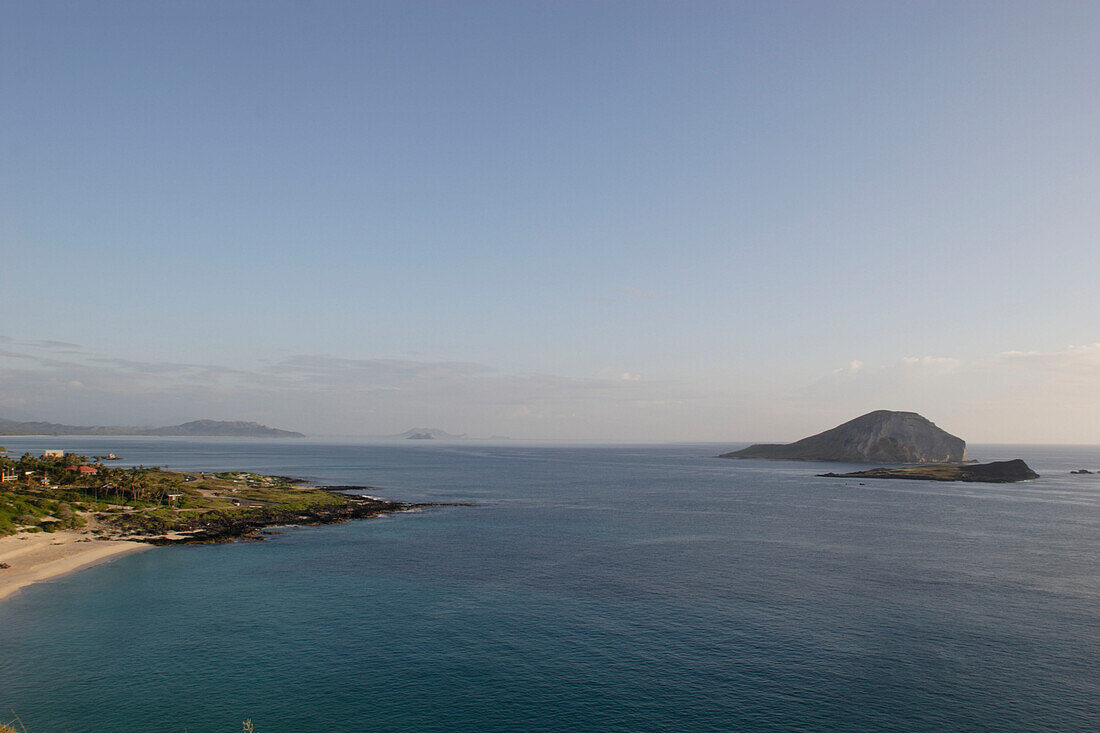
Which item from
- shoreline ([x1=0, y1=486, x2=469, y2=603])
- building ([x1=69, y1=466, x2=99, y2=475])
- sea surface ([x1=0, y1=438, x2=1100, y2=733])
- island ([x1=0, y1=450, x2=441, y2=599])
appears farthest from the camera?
building ([x1=69, y1=466, x2=99, y2=475])

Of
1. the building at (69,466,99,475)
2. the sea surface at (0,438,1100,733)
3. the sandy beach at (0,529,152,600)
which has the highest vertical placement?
the building at (69,466,99,475)

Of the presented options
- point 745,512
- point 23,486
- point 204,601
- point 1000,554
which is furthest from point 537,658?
point 23,486

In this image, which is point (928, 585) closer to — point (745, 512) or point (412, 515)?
point (745, 512)

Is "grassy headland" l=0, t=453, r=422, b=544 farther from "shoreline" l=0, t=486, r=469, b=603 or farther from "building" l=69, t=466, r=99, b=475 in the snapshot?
"shoreline" l=0, t=486, r=469, b=603

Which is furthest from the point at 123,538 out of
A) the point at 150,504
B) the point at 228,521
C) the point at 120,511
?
the point at 150,504

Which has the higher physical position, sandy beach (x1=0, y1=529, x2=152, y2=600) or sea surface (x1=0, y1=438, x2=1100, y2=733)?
sea surface (x1=0, y1=438, x2=1100, y2=733)

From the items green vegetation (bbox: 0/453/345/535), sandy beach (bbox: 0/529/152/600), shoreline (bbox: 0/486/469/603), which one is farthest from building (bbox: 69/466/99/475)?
sandy beach (bbox: 0/529/152/600)

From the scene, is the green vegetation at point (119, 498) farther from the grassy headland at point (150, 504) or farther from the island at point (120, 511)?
the island at point (120, 511)

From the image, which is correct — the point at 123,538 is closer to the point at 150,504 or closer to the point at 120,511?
the point at 120,511
